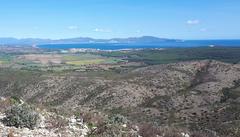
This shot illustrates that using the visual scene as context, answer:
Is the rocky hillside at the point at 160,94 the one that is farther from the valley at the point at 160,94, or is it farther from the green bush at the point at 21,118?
the green bush at the point at 21,118

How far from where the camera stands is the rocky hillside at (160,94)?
67750 millimetres

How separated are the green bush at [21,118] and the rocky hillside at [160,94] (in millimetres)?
40752

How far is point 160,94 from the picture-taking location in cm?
9381

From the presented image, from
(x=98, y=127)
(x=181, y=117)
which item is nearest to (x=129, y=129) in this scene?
(x=98, y=127)

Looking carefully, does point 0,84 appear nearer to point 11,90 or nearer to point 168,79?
point 11,90

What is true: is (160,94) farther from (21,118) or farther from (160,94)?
(21,118)

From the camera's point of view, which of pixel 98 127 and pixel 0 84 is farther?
pixel 0 84

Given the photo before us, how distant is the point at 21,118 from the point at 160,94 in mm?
78392

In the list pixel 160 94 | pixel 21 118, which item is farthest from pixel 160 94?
pixel 21 118

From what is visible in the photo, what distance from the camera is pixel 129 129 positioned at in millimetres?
18422

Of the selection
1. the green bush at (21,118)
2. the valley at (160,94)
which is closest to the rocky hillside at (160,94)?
the valley at (160,94)

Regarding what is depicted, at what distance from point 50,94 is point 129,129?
3405 inches

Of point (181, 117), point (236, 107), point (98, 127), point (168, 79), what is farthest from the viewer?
point (168, 79)

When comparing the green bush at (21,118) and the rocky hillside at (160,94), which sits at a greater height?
the green bush at (21,118)
